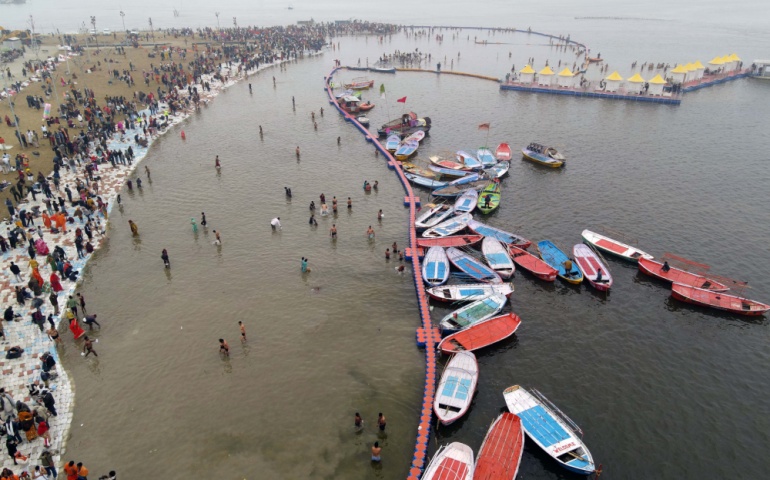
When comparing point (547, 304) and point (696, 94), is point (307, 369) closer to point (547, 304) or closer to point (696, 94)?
point (547, 304)

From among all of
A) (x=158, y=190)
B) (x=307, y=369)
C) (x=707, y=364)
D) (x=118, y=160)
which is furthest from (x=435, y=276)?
(x=118, y=160)

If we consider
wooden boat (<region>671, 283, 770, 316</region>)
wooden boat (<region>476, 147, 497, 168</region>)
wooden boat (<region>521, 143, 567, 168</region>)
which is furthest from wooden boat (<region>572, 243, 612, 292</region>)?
wooden boat (<region>521, 143, 567, 168</region>)

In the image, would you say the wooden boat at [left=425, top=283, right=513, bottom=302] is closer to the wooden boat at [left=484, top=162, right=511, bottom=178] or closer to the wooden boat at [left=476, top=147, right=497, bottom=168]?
the wooden boat at [left=484, top=162, right=511, bottom=178]

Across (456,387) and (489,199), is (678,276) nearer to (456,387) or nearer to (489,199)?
(489,199)

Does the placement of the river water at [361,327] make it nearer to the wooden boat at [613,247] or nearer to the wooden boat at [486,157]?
the wooden boat at [613,247]

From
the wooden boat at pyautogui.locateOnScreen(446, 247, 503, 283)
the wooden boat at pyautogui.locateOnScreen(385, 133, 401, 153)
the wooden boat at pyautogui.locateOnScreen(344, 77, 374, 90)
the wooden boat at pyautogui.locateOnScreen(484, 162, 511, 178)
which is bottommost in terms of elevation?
the wooden boat at pyautogui.locateOnScreen(446, 247, 503, 283)

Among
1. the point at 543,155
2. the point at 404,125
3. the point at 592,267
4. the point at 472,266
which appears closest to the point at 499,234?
the point at 472,266
